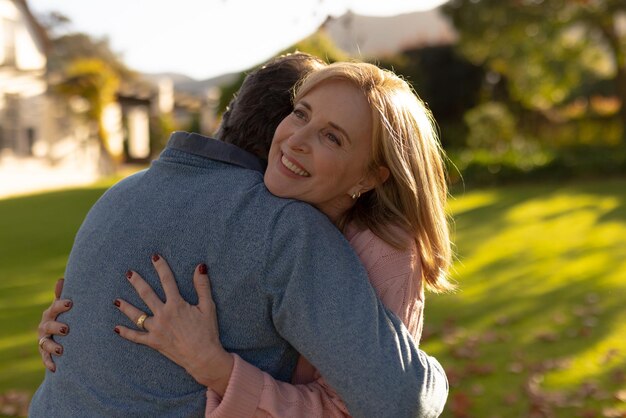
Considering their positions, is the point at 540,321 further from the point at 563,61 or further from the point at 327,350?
the point at 563,61

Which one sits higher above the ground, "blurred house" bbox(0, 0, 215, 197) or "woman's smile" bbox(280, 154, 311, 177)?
"woman's smile" bbox(280, 154, 311, 177)

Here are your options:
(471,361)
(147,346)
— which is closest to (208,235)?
(147,346)

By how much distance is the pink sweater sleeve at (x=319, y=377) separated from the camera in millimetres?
1790

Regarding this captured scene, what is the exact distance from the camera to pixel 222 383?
5.90 ft

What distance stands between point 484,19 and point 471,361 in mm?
15667

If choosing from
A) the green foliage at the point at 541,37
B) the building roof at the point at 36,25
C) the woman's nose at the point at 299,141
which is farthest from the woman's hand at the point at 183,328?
the building roof at the point at 36,25

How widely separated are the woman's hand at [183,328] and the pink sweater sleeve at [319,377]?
46 mm

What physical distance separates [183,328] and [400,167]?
65 cm

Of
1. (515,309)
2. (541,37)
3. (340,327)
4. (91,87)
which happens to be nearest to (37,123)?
(91,87)

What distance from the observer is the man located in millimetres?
1684

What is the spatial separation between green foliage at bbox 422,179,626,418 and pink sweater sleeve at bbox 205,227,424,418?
173 cm

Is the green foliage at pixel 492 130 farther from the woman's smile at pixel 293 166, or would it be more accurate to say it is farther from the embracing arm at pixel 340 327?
the embracing arm at pixel 340 327

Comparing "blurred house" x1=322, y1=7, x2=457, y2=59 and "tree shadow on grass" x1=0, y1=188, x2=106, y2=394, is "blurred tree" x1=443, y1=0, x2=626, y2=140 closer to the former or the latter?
"blurred house" x1=322, y1=7, x2=457, y2=59

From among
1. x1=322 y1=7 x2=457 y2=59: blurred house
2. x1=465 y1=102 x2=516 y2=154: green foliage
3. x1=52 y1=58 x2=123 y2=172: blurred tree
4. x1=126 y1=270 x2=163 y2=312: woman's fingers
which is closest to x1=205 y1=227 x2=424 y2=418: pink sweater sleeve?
x1=126 y1=270 x2=163 y2=312: woman's fingers
